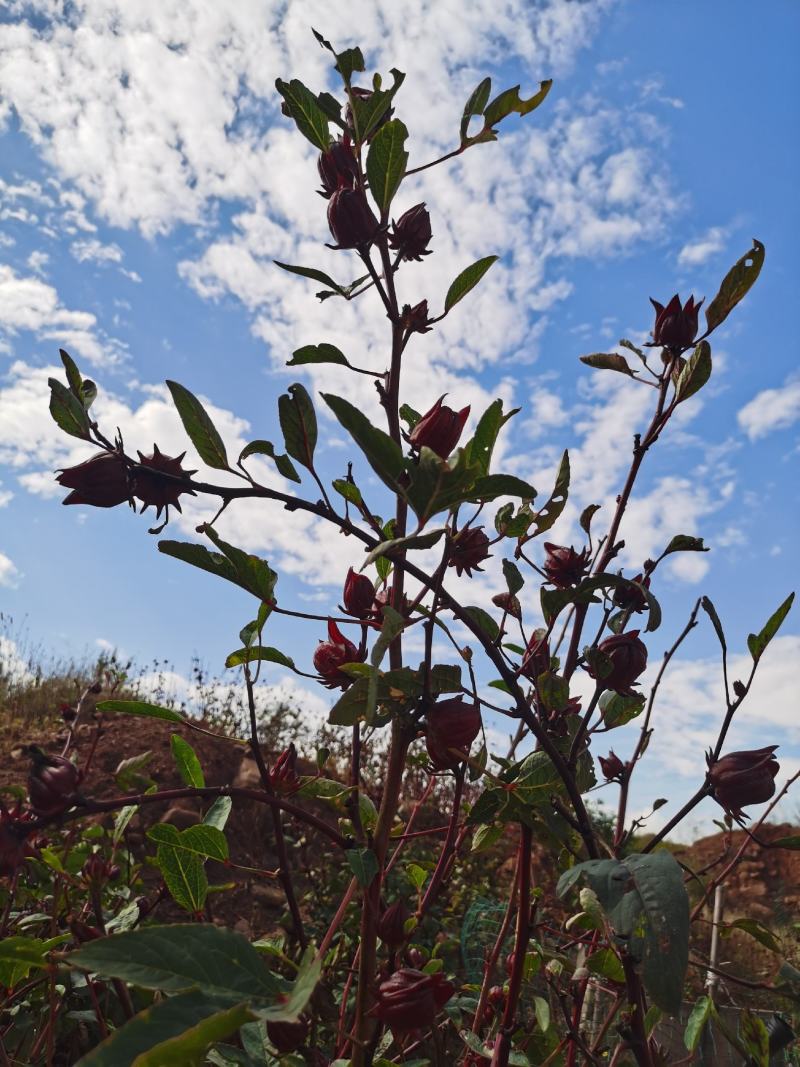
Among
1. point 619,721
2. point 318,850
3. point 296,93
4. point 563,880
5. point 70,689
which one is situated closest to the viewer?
point 563,880

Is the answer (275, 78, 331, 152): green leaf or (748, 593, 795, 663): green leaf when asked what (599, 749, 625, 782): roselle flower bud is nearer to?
(748, 593, 795, 663): green leaf

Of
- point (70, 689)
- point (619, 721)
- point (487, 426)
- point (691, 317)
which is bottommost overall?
point (619, 721)

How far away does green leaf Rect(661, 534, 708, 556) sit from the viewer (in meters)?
0.78

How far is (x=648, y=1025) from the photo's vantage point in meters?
0.98

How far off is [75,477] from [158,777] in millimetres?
4372

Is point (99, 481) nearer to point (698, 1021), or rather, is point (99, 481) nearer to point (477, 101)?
point (477, 101)

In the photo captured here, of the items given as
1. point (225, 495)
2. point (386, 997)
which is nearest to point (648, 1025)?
point (386, 997)

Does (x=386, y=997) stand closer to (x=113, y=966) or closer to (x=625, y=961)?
(x=625, y=961)

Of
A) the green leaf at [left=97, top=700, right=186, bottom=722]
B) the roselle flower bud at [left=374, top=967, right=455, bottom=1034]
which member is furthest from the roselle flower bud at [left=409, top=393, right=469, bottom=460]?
the roselle flower bud at [left=374, top=967, right=455, bottom=1034]

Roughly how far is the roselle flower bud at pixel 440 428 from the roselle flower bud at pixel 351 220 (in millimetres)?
239

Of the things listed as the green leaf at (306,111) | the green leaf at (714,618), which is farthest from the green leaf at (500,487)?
the green leaf at (306,111)

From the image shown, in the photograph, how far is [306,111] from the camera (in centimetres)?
85

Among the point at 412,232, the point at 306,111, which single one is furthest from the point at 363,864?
the point at 306,111

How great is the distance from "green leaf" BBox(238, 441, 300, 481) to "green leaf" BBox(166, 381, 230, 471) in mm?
21
